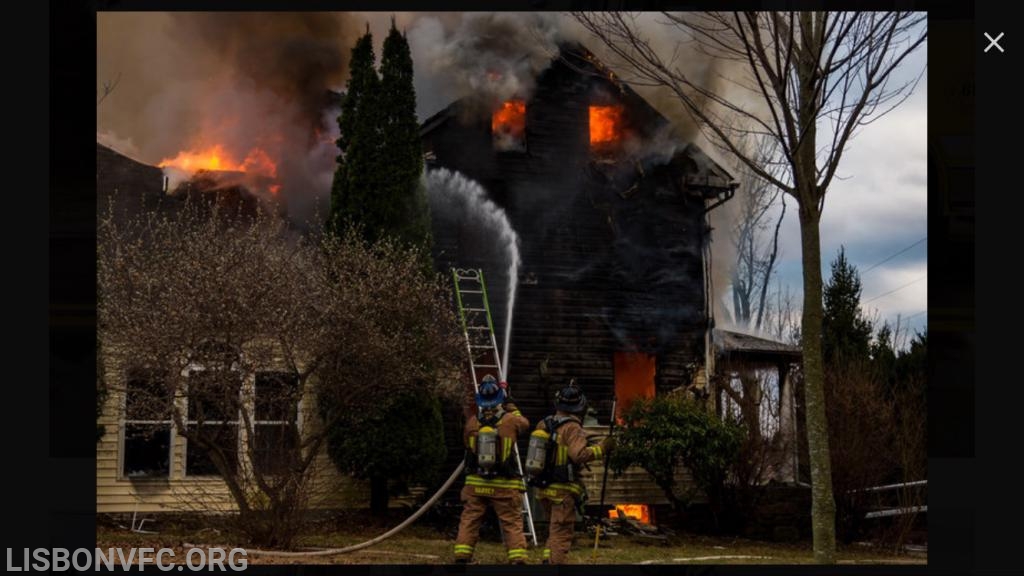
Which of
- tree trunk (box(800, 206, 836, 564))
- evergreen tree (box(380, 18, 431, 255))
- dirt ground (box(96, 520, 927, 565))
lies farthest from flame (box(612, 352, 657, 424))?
tree trunk (box(800, 206, 836, 564))

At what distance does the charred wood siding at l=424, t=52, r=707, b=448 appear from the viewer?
16.8m

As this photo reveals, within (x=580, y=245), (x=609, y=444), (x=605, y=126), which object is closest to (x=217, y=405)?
(x=609, y=444)

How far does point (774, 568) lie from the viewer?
12.1 m

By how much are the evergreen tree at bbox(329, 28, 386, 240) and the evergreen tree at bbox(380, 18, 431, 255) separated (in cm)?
13

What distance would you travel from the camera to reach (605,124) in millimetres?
17578

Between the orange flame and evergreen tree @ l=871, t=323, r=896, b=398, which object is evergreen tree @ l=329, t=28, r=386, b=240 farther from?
evergreen tree @ l=871, t=323, r=896, b=398

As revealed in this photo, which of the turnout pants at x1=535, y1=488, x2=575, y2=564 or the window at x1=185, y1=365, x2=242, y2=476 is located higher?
the window at x1=185, y1=365, x2=242, y2=476

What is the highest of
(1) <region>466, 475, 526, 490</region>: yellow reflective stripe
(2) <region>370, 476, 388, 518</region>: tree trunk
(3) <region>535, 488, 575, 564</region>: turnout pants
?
(1) <region>466, 475, 526, 490</region>: yellow reflective stripe

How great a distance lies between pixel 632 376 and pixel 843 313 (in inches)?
155

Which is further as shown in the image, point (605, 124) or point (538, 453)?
point (605, 124)

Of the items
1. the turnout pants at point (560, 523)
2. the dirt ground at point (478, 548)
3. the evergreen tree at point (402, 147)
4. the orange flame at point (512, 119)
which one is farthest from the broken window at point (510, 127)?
the turnout pants at point (560, 523)

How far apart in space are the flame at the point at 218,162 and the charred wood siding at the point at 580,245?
2441 millimetres

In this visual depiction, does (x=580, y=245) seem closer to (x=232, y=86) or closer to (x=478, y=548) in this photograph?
(x=478, y=548)

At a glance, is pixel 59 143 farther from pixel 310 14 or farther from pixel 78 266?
pixel 310 14
